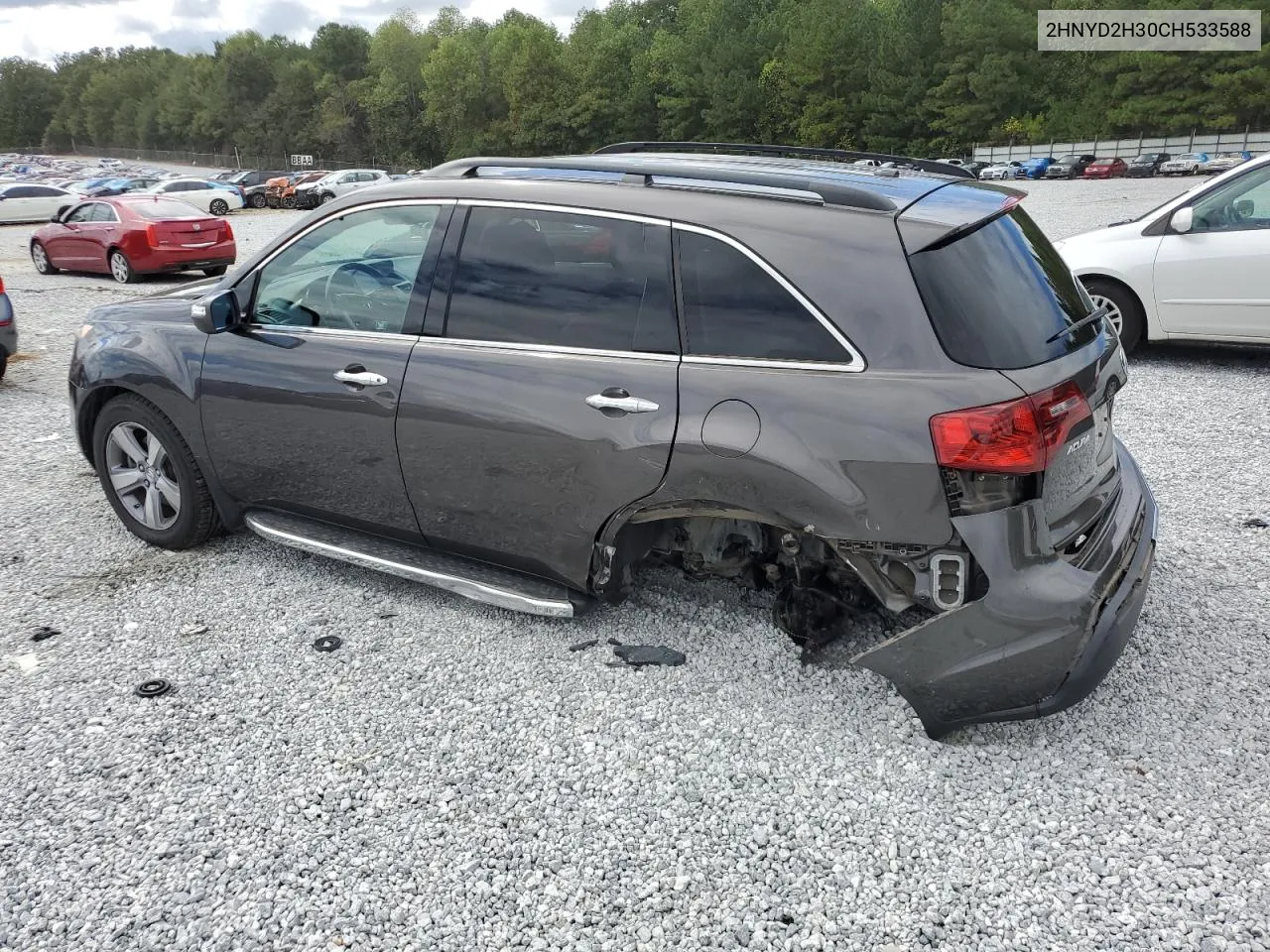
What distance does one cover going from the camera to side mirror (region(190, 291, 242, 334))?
13.1 ft

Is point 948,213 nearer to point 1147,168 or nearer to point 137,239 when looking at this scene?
point 137,239

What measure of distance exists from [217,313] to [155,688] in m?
1.50

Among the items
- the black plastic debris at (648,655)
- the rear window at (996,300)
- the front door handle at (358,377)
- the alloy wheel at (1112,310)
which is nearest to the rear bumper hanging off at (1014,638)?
the rear window at (996,300)

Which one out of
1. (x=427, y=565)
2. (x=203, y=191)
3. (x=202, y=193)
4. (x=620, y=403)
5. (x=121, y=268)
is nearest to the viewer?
(x=620, y=403)

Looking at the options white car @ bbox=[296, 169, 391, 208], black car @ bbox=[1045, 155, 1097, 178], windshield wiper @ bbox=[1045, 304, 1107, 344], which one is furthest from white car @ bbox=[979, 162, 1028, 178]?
windshield wiper @ bbox=[1045, 304, 1107, 344]

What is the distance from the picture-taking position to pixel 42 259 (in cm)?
1770

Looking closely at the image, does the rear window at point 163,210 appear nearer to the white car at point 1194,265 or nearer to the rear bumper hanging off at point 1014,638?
the white car at point 1194,265

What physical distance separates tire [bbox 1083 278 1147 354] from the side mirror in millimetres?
6663

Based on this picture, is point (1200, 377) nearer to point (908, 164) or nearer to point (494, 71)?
point (908, 164)

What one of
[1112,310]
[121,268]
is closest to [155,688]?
[1112,310]

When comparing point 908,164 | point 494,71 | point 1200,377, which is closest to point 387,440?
point 908,164

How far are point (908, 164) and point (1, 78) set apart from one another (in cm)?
21408

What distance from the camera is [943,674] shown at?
9.51 ft

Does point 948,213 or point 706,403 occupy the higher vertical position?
point 948,213
